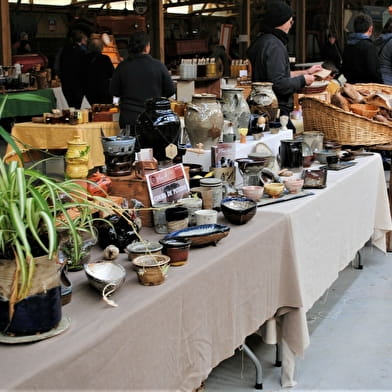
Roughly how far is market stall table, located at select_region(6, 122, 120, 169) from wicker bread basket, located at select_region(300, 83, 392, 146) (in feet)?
6.72

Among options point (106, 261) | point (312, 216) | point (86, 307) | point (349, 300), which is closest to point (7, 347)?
point (86, 307)

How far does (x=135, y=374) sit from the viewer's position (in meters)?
1.49

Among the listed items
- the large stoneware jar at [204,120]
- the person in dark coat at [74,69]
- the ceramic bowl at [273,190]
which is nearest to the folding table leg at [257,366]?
the ceramic bowl at [273,190]

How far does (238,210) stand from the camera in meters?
2.19

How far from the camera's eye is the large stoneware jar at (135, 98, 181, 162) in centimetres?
246

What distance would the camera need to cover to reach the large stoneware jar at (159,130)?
246cm

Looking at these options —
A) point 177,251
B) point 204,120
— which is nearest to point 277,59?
point 204,120

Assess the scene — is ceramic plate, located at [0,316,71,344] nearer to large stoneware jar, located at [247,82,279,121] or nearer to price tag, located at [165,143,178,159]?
price tag, located at [165,143,178,159]

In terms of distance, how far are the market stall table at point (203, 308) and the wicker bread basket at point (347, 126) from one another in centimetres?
55

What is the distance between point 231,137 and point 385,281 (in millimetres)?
1257

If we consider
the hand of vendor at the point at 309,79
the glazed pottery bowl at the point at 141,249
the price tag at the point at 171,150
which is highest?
the hand of vendor at the point at 309,79

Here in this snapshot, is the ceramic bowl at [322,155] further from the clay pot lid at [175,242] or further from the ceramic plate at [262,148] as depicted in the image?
the clay pot lid at [175,242]

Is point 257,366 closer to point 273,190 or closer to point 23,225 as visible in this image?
point 273,190

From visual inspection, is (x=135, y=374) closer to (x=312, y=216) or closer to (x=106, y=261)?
(x=106, y=261)
